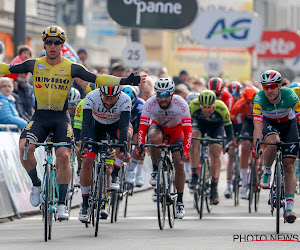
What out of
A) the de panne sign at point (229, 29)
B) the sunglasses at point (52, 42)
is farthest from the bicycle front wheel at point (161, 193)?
the de panne sign at point (229, 29)

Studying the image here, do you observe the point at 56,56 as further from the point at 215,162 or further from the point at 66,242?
the point at 215,162

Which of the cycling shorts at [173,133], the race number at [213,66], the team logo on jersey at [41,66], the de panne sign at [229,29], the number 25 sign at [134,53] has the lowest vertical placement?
the cycling shorts at [173,133]

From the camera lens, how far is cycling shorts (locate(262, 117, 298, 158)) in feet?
44.1

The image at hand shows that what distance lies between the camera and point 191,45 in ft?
205

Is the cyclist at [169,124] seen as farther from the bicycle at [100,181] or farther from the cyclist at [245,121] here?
the cyclist at [245,121]

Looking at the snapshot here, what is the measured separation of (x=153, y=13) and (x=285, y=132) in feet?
35.3

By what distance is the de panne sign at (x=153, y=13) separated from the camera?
23.4 metres

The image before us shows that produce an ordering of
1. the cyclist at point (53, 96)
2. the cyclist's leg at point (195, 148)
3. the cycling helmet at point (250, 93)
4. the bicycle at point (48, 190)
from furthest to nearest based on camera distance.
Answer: the cycling helmet at point (250, 93) → the cyclist's leg at point (195, 148) → the cyclist at point (53, 96) → the bicycle at point (48, 190)

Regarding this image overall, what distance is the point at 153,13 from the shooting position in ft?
78.8

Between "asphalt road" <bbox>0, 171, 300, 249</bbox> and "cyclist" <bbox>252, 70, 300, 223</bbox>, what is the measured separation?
65 centimetres

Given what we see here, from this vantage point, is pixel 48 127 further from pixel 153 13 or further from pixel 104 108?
pixel 153 13

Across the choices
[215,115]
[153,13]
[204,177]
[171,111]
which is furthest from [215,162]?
[153,13]

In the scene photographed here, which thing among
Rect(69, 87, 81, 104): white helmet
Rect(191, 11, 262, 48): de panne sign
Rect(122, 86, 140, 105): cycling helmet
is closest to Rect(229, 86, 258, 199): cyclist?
Rect(122, 86, 140, 105): cycling helmet

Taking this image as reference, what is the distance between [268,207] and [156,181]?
170 inches
